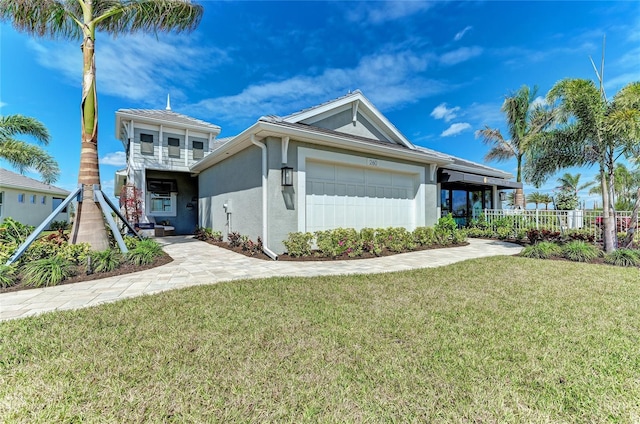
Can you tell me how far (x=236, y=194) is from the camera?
9508mm

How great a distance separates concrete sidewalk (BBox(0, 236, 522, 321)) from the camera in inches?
154

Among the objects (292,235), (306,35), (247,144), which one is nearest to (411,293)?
(292,235)

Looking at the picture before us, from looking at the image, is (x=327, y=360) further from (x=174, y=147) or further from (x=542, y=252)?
(x=174, y=147)

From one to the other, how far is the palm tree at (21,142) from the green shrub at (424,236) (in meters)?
17.1

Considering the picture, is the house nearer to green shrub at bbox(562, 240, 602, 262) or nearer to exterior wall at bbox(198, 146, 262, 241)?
exterior wall at bbox(198, 146, 262, 241)

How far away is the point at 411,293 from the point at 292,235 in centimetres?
398

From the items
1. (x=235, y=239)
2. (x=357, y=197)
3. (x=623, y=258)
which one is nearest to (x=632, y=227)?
(x=623, y=258)

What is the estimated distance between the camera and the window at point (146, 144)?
13.6 metres

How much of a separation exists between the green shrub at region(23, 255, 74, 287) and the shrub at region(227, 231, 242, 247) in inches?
178

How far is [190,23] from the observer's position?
7.77 meters

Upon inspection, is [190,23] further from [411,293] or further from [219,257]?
[411,293]

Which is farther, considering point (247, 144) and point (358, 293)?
point (247, 144)

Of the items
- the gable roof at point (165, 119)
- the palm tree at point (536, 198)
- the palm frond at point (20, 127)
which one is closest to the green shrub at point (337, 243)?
the gable roof at point (165, 119)

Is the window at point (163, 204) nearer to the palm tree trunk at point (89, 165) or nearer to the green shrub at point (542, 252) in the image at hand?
the palm tree trunk at point (89, 165)
